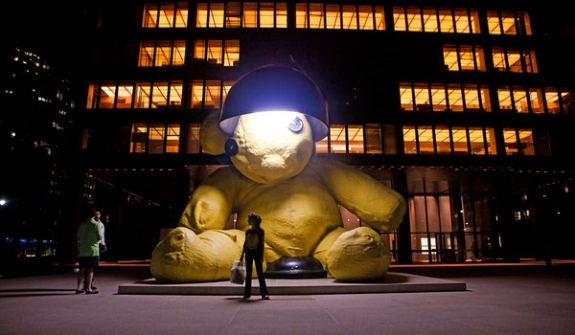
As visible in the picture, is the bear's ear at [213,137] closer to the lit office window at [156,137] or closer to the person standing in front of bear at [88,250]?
the person standing in front of bear at [88,250]

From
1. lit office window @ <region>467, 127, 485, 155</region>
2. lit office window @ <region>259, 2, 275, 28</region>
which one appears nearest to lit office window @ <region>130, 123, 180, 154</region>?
lit office window @ <region>259, 2, 275, 28</region>

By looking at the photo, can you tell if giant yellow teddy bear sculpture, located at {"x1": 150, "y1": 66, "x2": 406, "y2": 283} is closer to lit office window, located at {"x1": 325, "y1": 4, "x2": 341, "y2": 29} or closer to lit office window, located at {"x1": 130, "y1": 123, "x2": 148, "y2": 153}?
lit office window, located at {"x1": 130, "y1": 123, "x2": 148, "y2": 153}

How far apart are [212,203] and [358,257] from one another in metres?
2.28

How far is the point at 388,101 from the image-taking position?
1867 cm

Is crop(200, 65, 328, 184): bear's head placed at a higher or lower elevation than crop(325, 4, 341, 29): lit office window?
lower

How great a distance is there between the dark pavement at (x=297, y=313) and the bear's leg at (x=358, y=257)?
29cm

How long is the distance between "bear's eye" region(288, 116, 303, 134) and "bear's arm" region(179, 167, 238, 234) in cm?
134

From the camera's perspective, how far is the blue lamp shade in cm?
508

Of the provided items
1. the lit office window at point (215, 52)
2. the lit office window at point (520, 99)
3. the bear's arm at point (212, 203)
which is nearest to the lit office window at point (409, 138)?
the lit office window at point (520, 99)

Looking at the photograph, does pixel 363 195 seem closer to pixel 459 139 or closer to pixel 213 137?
pixel 213 137

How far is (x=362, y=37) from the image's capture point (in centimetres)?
1967

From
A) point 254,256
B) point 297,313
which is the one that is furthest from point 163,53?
point 297,313

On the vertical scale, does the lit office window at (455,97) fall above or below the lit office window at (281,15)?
below

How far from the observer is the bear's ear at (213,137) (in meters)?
5.74
